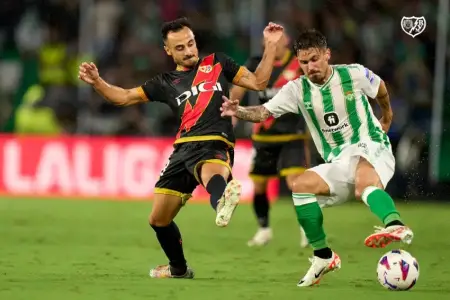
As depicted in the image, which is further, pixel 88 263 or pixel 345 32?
pixel 345 32

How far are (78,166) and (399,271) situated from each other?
11.5m

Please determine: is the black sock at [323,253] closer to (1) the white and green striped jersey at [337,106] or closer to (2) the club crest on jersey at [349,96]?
(1) the white and green striped jersey at [337,106]

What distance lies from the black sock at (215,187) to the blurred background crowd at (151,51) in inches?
360

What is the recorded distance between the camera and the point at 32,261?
10.0 meters

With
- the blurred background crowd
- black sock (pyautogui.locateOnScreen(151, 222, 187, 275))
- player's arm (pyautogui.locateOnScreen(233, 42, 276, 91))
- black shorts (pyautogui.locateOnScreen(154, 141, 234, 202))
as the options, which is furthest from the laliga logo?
the blurred background crowd

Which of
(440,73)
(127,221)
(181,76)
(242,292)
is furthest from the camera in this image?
(440,73)

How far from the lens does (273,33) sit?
29.1 ft

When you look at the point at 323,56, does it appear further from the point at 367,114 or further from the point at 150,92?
the point at 150,92

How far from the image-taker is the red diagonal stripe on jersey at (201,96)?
29.1ft

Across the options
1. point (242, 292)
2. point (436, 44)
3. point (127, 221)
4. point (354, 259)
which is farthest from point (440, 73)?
point (242, 292)

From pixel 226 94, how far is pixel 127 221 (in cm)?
604

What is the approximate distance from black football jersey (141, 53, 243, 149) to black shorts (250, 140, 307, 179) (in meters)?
3.33

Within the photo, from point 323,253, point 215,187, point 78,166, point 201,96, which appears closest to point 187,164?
point 215,187

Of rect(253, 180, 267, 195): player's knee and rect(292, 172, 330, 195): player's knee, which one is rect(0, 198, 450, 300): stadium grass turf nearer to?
rect(253, 180, 267, 195): player's knee
